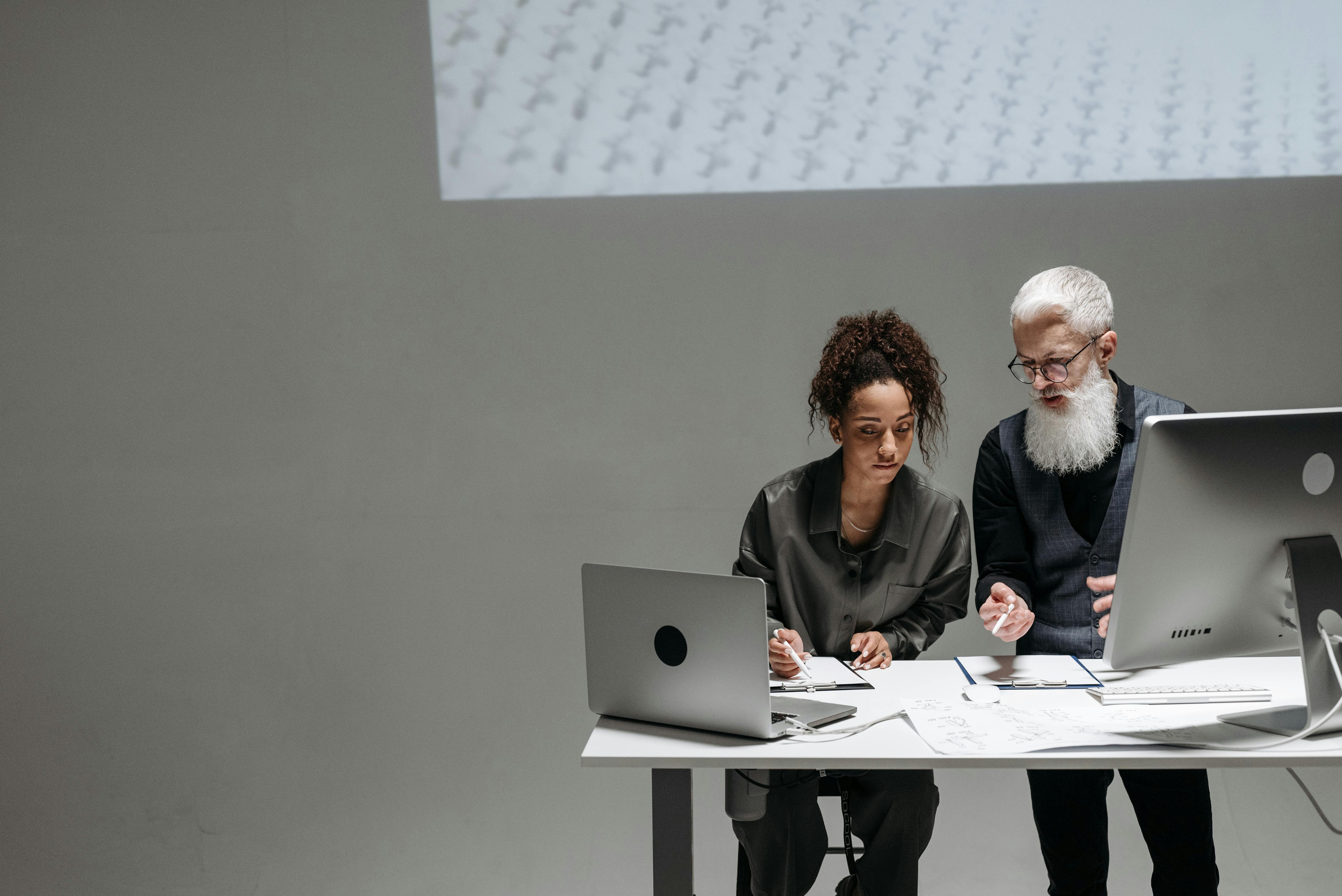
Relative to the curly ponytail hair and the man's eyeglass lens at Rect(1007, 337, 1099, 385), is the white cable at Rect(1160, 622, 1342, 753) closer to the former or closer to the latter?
the man's eyeglass lens at Rect(1007, 337, 1099, 385)

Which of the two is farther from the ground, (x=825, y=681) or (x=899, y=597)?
(x=899, y=597)

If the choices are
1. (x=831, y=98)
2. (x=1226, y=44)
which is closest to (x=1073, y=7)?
(x=1226, y=44)

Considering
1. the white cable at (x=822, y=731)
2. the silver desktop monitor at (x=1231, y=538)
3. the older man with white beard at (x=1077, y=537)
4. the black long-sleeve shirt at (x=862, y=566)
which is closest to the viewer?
the silver desktop monitor at (x=1231, y=538)

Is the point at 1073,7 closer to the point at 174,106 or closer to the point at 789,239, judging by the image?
the point at 789,239

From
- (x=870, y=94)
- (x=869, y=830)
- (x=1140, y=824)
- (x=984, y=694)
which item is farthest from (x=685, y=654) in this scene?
(x=870, y=94)

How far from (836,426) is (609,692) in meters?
0.77

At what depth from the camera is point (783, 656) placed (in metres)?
1.73

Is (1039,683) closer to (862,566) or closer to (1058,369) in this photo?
(862,566)

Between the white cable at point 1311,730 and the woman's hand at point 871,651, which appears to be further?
the woman's hand at point 871,651

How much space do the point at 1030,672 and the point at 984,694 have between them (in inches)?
7.7

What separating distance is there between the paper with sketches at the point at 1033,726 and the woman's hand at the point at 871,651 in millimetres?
215

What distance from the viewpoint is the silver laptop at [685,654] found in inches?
54.7

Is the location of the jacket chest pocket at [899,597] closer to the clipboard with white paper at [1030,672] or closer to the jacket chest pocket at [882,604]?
the jacket chest pocket at [882,604]

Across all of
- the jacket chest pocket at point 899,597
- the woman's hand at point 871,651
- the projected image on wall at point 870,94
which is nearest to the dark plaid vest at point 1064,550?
the jacket chest pocket at point 899,597
